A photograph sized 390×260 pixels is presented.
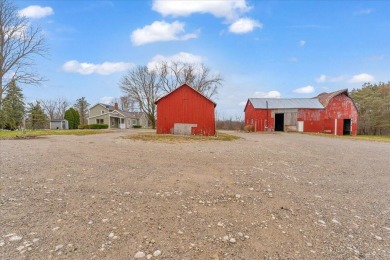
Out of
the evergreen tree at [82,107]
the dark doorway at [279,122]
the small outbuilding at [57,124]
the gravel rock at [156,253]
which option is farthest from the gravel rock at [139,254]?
the evergreen tree at [82,107]

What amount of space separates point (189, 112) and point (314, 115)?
19.9m

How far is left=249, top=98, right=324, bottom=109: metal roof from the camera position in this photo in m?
32.2

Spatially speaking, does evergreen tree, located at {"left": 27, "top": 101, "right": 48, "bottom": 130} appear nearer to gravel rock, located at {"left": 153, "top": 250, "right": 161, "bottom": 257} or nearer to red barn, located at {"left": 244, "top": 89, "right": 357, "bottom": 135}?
red barn, located at {"left": 244, "top": 89, "right": 357, "bottom": 135}

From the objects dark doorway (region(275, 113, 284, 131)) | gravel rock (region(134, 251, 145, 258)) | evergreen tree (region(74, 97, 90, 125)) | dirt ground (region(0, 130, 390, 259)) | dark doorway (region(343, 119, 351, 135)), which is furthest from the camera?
evergreen tree (region(74, 97, 90, 125))

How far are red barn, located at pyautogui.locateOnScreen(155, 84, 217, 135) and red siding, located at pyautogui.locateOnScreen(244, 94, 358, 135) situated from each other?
1422cm

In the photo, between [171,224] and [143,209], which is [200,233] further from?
[143,209]

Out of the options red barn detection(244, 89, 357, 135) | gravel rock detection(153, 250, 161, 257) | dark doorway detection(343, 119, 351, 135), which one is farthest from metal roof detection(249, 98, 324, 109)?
gravel rock detection(153, 250, 161, 257)

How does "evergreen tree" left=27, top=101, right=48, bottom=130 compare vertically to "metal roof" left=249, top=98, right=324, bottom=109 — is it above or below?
below

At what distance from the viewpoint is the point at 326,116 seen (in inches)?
1254

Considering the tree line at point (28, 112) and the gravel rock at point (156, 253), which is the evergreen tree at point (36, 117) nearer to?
the tree line at point (28, 112)

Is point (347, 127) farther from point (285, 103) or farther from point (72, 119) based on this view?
point (72, 119)

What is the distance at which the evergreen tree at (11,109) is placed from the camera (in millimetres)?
26391

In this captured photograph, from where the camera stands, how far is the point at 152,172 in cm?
611

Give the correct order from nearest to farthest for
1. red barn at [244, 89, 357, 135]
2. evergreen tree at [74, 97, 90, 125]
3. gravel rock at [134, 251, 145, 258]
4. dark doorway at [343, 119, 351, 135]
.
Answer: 1. gravel rock at [134, 251, 145, 258]
2. red barn at [244, 89, 357, 135]
3. dark doorway at [343, 119, 351, 135]
4. evergreen tree at [74, 97, 90, 125]
